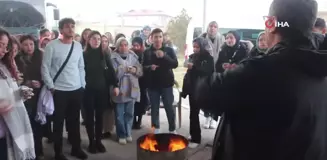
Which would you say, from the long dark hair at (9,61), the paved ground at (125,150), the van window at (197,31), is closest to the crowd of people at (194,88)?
the long dark hair at (9,61)

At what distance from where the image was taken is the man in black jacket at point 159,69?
451cm

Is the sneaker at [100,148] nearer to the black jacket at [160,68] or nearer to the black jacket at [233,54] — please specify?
the black jacket at [160,68]

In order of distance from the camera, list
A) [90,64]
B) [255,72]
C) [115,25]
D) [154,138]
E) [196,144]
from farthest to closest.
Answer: [115,25] < [196,144] < [90,64] < [154,138] < [255,72]

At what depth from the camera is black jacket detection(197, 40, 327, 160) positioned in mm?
1141

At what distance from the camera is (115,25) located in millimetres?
11430

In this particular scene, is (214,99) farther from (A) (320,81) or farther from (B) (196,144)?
(B) (196,144)

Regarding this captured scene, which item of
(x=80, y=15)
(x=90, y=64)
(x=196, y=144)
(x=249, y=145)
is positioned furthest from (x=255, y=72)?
(x=80, y=15)

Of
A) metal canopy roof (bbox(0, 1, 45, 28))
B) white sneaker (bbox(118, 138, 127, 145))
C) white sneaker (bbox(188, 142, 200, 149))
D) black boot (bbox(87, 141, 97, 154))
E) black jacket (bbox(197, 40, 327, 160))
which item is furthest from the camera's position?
metal canopy roof (bbox(0, 1, 45, 28))

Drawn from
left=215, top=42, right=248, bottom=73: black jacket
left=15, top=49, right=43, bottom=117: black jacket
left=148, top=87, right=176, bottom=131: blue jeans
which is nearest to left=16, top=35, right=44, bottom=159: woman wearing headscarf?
left=15, top=49, right=43, bottom=117: black jacket

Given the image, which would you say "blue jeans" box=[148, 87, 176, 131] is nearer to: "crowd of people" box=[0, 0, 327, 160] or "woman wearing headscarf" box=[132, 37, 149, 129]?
"crowd of people" box=[0, 0, 327, 160]

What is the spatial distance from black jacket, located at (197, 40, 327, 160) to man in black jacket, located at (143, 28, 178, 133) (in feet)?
10.7

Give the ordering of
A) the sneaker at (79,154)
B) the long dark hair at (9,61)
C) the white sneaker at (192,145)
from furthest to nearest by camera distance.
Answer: the white sneaker at (192,145), the sneaker at (79,154), the long dark hair at (9,61)

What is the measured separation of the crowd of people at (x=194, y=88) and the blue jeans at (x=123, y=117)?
16 millimetres

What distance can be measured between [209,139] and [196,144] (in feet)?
1.19
